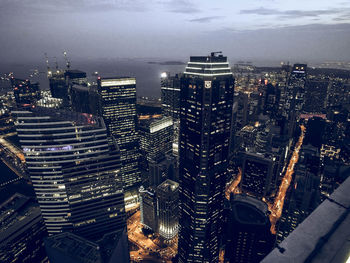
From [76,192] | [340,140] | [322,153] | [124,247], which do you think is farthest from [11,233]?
[340,140]

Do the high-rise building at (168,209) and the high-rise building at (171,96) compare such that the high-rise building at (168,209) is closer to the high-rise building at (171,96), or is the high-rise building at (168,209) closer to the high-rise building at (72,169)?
the high-rise building at (72,169)

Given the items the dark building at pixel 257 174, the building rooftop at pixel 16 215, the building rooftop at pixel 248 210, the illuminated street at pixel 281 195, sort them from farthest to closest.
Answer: the dark building at pixel 257 174 → the illuminated street at pixel 281 195 → the building rooftop at pixel 248 210 → the building rooftop at pixel 16 215

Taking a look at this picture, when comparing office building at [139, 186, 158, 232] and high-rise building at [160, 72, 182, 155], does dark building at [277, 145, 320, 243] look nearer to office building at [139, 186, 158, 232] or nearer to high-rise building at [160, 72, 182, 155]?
office building at [139, 186, 158, 232]

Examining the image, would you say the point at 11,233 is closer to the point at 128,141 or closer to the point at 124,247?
the point at 124,247

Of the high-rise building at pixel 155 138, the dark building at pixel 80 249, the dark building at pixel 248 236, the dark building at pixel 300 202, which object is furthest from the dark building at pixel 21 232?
the dark building at pixel 300 202

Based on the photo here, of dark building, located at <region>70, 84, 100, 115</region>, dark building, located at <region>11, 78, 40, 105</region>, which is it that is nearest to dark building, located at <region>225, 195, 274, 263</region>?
dark building, located at <region>70, 84, 100, 115</region>

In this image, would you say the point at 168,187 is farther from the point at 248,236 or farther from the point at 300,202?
the point at 300,202
